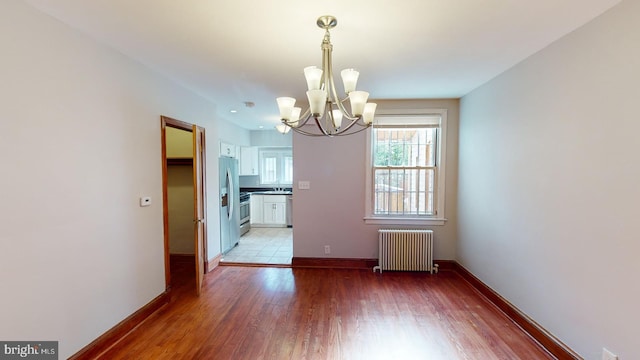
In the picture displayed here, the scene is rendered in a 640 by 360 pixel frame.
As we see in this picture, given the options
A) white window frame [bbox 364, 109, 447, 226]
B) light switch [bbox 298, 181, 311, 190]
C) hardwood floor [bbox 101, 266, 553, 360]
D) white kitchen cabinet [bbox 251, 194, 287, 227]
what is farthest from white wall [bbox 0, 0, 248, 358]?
white kitchen cabinet [bbox 251, 194, 287, 227]

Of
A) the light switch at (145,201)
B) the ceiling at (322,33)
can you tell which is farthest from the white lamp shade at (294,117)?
the light switch at (145,201)

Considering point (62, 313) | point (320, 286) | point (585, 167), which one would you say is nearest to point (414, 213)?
point (320, 286)

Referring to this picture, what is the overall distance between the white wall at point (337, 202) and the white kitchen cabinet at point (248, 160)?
2.90 metres

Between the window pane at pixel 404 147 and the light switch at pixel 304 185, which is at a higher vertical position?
the window pane at pixel 404 147

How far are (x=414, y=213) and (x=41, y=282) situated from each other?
3.95 meters

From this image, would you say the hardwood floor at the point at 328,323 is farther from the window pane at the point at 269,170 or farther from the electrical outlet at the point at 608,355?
the window pane at the point at 269,170

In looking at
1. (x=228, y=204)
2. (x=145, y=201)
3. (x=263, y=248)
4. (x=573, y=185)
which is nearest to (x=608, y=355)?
(x=573, y=185)

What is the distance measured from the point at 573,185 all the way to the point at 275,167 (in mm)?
6119

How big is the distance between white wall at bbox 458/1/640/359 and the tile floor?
3.02 metres

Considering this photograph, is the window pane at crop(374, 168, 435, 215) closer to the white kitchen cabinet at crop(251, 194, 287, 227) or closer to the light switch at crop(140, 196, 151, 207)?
the light switch at crop(140, 196, 151, 207)

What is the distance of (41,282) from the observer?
171 cm

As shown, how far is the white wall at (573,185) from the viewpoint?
62.4 inches

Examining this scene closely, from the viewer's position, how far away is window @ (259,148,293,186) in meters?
7.16

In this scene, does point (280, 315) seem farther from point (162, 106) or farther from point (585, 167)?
point (585, 167)
